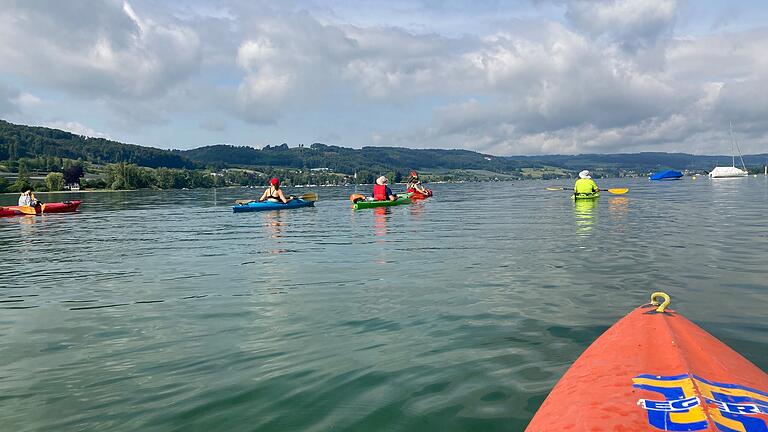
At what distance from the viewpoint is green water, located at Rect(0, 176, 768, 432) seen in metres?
5.76

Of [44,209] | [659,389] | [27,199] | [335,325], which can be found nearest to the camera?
[659,389]

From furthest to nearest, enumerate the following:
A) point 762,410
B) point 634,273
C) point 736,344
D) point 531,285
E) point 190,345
Answer: point 634,273 < point 531,285 < point 190,345 < point 736,344 < point 762,410

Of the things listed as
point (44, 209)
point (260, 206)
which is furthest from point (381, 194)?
point (44, 209)

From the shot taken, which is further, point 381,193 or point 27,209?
point 381,193

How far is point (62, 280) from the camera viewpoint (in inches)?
548

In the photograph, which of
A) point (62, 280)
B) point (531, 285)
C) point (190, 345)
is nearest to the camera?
point (190, 345)

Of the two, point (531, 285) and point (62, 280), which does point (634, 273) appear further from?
point (62, 280)

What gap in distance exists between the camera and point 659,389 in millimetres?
4277

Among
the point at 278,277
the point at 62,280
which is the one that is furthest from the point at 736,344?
the point at 62,280

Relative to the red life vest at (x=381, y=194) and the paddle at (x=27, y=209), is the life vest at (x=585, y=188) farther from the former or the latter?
the paddle at (x=27, y=209)

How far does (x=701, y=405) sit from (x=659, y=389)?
0.45 meters

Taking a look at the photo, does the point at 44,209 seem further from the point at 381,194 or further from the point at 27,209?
the point at 381,194

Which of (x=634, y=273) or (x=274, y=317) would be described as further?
(x=634, y=273)

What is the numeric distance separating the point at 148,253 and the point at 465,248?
39.0ft
